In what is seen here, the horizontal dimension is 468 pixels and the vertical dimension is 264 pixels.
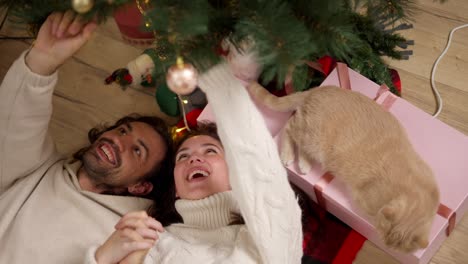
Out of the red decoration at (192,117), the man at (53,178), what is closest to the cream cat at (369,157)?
the red decoration at (192,117)

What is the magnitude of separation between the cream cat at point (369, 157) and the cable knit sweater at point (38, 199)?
52cm

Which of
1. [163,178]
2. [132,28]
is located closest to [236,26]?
[163,178]

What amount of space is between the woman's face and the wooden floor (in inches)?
16.8

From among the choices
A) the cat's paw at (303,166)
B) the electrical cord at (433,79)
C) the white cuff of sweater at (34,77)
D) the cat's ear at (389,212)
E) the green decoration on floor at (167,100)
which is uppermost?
the electrical cord at (433,79)

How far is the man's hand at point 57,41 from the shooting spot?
0.79 metres

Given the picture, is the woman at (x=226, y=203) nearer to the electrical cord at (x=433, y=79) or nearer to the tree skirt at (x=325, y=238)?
the tree skirt at (x=325, y=238)

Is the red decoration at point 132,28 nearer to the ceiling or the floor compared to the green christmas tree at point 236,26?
nearer to the floor

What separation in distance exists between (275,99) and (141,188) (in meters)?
0.46

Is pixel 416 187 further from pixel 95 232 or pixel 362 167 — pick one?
pixel 95 232

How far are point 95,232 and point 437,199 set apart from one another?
2.81 ft

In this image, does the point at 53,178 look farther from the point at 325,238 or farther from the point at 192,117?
the point at 325,238

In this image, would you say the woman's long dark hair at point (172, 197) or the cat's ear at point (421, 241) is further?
the woman's long dark hair at point (172, 197)

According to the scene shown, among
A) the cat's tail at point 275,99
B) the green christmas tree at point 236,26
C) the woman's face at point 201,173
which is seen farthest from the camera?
the cat's tail at point 275,99

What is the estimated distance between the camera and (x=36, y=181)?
129cm
